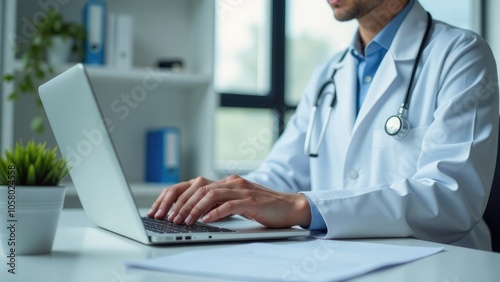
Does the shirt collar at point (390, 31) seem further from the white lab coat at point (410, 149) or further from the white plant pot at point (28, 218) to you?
the white plant pot at point (28, 218)

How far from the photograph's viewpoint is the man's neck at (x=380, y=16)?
1604 millimetres

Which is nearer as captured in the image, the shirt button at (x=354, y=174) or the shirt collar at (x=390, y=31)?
the shirt button at (x=354, y=174)

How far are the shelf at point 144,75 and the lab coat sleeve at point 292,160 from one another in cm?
90

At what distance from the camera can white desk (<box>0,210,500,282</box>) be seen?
62 cm

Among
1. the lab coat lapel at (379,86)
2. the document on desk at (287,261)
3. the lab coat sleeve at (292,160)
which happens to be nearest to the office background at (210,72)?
the lab coat sleeve at (292,160)

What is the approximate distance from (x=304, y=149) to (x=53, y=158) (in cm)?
99

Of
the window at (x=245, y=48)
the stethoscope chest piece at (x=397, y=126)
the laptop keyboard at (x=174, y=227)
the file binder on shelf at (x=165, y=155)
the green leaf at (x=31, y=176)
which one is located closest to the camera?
the green leaf at (x=31, y=176)

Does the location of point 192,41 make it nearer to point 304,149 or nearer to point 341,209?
point 304,149

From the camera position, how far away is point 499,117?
53.9 inches

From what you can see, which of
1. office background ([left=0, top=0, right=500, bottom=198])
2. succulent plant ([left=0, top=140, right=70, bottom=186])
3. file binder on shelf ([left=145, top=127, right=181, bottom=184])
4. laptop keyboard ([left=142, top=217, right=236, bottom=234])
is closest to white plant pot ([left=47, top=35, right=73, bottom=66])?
office background ([left=0, top=0, right=500, bottom=198])

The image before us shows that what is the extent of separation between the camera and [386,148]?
1.39m

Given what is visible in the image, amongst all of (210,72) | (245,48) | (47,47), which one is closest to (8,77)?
(47,47)

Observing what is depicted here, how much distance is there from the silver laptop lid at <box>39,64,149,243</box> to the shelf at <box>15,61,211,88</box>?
1.52 m

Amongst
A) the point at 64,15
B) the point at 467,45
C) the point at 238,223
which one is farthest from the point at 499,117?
the point at 64,15
